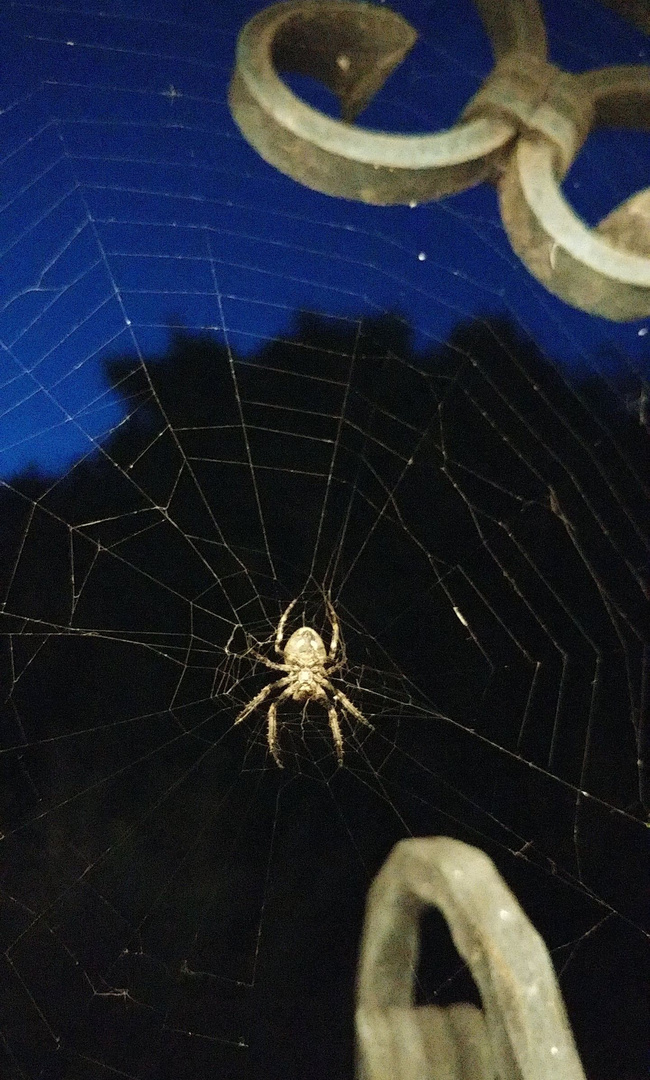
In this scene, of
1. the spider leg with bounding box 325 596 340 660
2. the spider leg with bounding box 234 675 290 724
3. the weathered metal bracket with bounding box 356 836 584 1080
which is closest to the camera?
the weathered metal bracket with bounding box 356 836 584 1080

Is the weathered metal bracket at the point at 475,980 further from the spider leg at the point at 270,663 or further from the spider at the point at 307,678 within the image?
the spider leg at the point at 270,663

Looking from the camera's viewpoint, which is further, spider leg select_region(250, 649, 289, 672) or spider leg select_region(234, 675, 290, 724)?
spider leg select_region(250, 649, 289, 672)

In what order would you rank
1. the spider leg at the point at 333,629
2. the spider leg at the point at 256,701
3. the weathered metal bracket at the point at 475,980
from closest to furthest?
1. the weathered metal bracket at the point at 475,980
2. the spider leg at the point at 256,701
3. the spider leg at the point at 333,629

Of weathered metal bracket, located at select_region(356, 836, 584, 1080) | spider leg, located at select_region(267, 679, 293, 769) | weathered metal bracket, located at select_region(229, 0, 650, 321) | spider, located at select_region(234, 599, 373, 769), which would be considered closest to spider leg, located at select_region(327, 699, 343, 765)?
spider, located at select_region(234, 599, 373, 769)

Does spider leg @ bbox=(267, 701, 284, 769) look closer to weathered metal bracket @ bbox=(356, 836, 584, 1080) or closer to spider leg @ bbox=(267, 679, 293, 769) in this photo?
spider leg @ bbox=(267, 679, 293, 769)

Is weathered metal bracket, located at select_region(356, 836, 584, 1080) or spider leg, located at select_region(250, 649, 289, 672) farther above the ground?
weathered metal bracket, located at select_region(356, 836, 584, 1080)

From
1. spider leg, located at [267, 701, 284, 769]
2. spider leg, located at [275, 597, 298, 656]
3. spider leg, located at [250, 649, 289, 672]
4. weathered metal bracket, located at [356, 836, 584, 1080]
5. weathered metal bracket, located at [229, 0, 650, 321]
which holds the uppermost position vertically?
weathered metal bracket, located at [229, 0, 650, 321]

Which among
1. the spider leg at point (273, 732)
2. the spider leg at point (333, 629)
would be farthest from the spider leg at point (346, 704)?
the spider leg at point (273, 732)
